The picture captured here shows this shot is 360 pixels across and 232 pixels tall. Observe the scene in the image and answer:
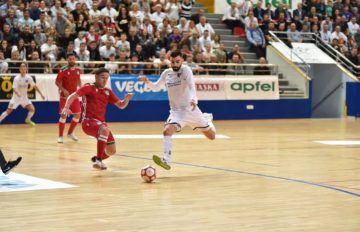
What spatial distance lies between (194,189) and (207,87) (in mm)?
18633

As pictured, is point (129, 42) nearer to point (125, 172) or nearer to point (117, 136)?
point (117, 136)

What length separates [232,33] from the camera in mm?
33844

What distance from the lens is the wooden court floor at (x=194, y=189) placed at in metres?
7.97

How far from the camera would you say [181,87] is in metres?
13.1

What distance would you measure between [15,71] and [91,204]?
18.0m

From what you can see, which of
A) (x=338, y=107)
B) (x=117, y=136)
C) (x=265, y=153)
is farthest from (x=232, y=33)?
(x=265, y=153)

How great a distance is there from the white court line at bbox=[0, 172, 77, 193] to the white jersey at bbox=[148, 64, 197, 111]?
9.71ft

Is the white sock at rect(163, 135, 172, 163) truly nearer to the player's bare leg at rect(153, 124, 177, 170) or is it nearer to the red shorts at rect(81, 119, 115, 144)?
the player's bare leg at rect(153, 124, 177, 170)

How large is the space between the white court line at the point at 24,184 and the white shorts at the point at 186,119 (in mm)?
2649

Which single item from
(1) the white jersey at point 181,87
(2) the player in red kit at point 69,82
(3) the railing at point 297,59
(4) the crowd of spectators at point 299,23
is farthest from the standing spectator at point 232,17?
(1) the white jersey at point 181,87

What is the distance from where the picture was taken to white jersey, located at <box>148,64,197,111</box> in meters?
13.1

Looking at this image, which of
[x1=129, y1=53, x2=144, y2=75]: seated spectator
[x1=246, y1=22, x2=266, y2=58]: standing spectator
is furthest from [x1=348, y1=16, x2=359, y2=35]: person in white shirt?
[x1=129, y1=53, x2=144, y2=75]: seated spectator

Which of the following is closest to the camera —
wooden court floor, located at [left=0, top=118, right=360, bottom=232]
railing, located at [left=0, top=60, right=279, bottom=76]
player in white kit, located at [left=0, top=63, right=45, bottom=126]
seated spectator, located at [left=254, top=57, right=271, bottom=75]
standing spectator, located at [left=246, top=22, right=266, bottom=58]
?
wooden court floor, located at [left=0, top=118, right=360, bottom=232]

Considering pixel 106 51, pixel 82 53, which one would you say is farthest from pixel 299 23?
pixel 82 53
